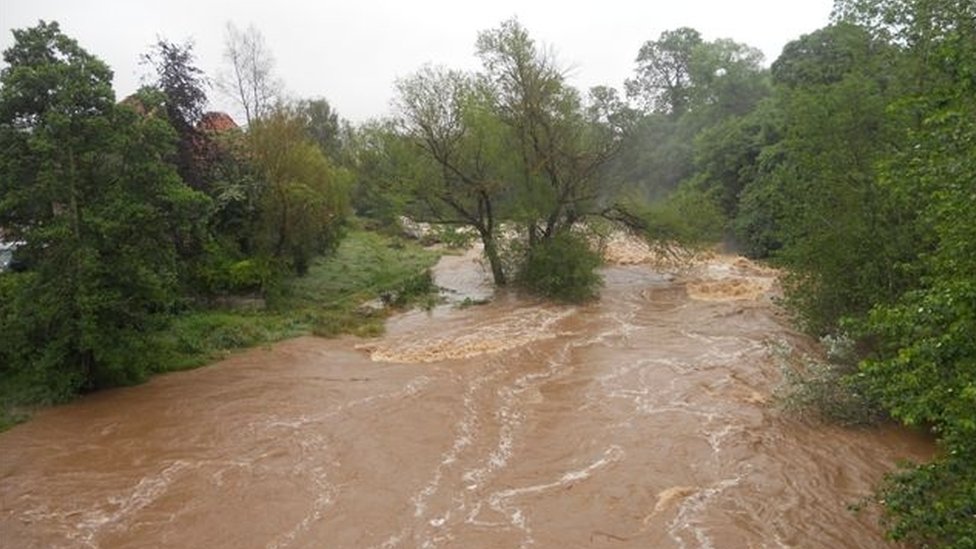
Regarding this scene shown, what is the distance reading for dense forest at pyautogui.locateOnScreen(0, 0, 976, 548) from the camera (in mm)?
7520

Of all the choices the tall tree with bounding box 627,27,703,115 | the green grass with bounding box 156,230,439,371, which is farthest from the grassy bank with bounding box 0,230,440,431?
the tall tree with bounding box 627,27,703,115

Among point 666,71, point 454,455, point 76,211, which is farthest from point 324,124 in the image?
point 454,455

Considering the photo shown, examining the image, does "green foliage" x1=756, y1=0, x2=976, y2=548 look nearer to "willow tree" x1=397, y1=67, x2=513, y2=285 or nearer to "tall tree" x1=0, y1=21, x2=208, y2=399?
"willow tree" x1=397, y1=67, x2=513, y2=285

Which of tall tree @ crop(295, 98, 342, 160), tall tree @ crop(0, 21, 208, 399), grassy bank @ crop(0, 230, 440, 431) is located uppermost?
tall tree @ crop(295, 98, 342, 160)

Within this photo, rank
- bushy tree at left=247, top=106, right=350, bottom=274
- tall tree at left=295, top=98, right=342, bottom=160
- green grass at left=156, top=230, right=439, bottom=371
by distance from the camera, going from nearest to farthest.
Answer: green grass at left=156, top=230, right=439, bottom=371
bushy tree at left=247, top=106, right=350, bottom=274
tall tree at left=295, top=98, right=342, bottom=160

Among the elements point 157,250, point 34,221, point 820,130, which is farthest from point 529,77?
point 34,221

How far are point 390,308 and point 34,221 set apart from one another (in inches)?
467

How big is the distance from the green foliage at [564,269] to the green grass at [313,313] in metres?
4.17

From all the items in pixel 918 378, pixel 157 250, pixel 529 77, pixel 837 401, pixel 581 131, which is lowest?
pixel 837 401

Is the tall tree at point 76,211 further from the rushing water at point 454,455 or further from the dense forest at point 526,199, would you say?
the rushing water at point 454,455

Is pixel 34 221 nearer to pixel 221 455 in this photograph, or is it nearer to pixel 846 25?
pixel 221 455

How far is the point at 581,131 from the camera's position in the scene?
27000mm

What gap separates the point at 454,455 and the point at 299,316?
1211 cm

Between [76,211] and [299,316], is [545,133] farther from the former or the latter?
[76,211]
